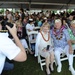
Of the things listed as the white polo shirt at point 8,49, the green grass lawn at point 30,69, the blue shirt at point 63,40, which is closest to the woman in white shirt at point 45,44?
the blue shirt at point 63,40

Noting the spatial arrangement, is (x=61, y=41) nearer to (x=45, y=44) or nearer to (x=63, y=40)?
(x=63, y=40)

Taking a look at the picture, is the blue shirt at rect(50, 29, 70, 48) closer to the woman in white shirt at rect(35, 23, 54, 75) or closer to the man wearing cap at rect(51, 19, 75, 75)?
the man wearing cap at rect(51, 19, 75, 75)

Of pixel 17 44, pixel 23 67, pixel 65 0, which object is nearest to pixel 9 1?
pixel 65 0

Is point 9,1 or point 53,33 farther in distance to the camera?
point 9,1

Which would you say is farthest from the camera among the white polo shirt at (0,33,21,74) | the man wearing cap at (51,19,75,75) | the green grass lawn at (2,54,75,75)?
the green grass lawn at (2,54,75,75)

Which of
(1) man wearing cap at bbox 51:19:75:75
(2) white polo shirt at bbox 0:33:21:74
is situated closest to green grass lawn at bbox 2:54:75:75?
(1) man wearing cap at bbox 51:19:75:75

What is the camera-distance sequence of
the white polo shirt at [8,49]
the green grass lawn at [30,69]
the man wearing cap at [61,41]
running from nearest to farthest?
1. the white polo shirt at [8,49]
2. the man wearing cap at [61,41]
3. the green grass lawn at [30,69]

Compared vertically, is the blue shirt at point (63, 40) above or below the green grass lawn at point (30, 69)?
above

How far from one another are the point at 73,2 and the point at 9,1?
5311 mm

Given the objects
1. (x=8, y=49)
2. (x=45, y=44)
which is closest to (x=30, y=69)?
(x=45, y=44)

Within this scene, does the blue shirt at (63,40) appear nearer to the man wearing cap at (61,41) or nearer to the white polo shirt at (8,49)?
the man wearing cap at (61,41)

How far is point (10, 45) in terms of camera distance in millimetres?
1132

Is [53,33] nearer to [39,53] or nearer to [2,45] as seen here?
[39,53]

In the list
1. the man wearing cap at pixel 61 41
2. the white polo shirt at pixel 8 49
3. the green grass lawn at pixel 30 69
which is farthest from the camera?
the green grass lawn at pixel 30 69
